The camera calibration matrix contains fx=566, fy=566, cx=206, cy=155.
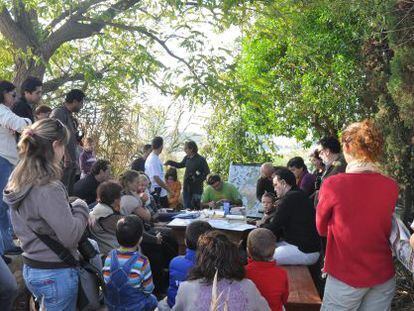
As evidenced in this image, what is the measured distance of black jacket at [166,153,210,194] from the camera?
9.91 m

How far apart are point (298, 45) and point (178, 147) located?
5411 millimetres

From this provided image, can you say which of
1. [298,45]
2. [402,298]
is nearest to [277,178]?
[402,298]

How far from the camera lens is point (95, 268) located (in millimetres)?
3559

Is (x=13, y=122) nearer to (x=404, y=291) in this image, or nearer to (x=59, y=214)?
(x=59, y=214)

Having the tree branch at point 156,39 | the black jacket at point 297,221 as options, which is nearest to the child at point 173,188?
the tree branch at point 156,39

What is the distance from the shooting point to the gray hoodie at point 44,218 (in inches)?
119

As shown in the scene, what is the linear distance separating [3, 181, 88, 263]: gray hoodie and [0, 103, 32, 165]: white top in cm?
208

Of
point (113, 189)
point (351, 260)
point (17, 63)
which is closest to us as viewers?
point (351, 260)

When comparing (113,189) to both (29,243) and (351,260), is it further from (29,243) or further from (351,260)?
(351,260)

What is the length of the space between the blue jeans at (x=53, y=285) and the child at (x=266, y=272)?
120 centimetres

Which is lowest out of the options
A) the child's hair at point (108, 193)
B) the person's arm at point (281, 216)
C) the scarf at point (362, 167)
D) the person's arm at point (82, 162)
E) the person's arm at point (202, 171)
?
the person's arm at point (281, 216)

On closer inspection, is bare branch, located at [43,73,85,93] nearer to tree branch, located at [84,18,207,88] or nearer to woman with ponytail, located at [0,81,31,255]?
tree branch, located at [84,18,207,88]

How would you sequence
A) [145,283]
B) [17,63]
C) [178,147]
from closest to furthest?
[145,283] → [17,63] → [178,147]

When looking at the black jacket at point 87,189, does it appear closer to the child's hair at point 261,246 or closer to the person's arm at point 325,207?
the child's hair at point 261,246
